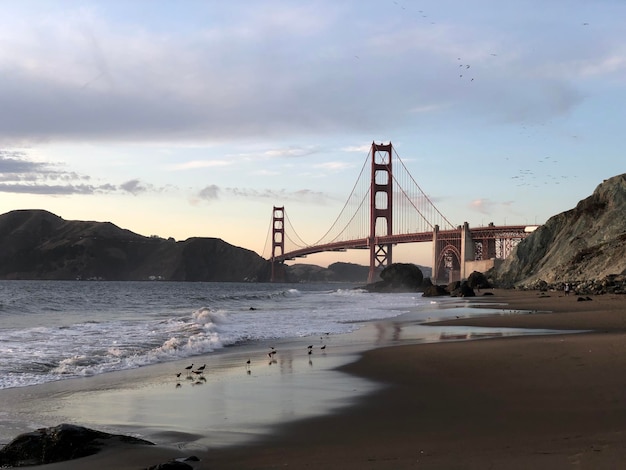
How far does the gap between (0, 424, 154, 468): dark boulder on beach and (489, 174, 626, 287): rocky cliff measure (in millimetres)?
32122

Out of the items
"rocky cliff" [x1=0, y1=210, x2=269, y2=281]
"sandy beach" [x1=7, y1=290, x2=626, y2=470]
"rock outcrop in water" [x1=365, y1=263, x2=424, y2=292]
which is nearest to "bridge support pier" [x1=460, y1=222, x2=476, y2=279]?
"rock outcrop in water" [x1=365, y1=263, x2=424, y2=292]

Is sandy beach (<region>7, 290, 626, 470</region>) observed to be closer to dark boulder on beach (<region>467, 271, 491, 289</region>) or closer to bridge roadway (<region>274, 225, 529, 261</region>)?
dark boulder on beach (<region>467, 271, 491, 289</region>)

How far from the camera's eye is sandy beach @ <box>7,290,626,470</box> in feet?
16.3

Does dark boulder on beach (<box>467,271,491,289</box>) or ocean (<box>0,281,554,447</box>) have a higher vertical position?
dark boulder on beach (<box>467,271,491,289</box>)

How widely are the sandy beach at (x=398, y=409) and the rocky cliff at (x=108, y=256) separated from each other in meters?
130

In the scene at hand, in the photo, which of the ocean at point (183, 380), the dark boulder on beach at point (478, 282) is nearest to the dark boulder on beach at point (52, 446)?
the ocean at point (183, 380)

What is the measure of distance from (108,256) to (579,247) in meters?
125

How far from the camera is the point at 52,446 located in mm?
5262

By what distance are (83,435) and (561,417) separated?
4.00 m

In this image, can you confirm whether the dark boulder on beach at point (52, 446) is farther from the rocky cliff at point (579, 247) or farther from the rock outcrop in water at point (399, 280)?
the rock outcrop in water at point (399, 280)

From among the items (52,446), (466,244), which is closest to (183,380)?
(52,446)

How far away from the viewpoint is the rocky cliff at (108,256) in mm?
147750

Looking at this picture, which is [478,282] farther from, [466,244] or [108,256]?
[108,256]

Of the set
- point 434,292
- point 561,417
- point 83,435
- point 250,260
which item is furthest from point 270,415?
point 250,260
